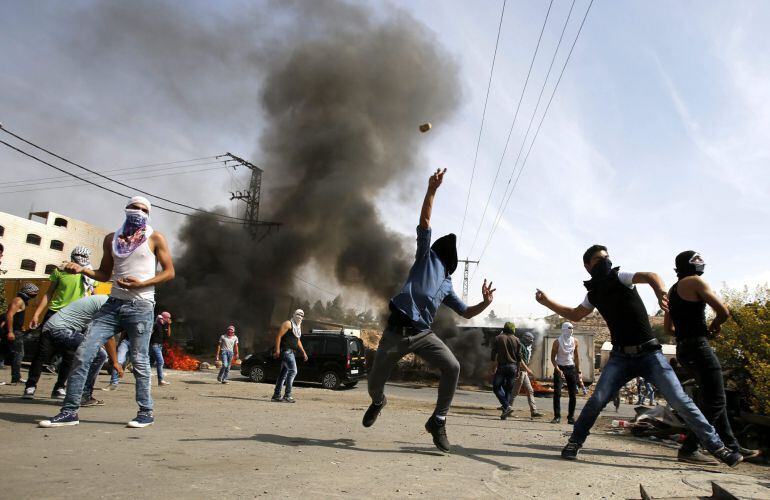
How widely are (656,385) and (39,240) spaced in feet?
172

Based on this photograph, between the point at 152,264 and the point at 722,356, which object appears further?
the point at 722,356

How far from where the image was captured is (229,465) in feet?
9.78

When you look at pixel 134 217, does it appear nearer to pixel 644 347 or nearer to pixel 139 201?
pixel 139 201

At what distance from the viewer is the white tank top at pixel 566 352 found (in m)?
8.02

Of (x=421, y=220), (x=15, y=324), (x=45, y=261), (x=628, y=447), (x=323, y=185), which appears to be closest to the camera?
(x=421, y=220)

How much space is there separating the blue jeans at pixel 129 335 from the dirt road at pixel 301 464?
0.33 m

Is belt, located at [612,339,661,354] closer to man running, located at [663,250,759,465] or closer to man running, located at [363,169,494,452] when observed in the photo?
man running, located at [663,250,759,465]

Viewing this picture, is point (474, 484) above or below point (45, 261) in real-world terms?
below

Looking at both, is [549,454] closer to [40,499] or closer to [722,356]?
[722,356]

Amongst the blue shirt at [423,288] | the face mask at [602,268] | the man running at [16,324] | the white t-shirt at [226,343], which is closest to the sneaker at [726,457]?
the face mask at [602,268]

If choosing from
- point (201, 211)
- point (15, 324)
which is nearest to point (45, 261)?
point (201, 211)

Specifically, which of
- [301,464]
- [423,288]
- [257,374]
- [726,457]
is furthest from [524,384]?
[257,374]

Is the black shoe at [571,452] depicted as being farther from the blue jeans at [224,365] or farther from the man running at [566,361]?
the blue jeans at [224,365]

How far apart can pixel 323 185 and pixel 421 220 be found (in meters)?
32.5
